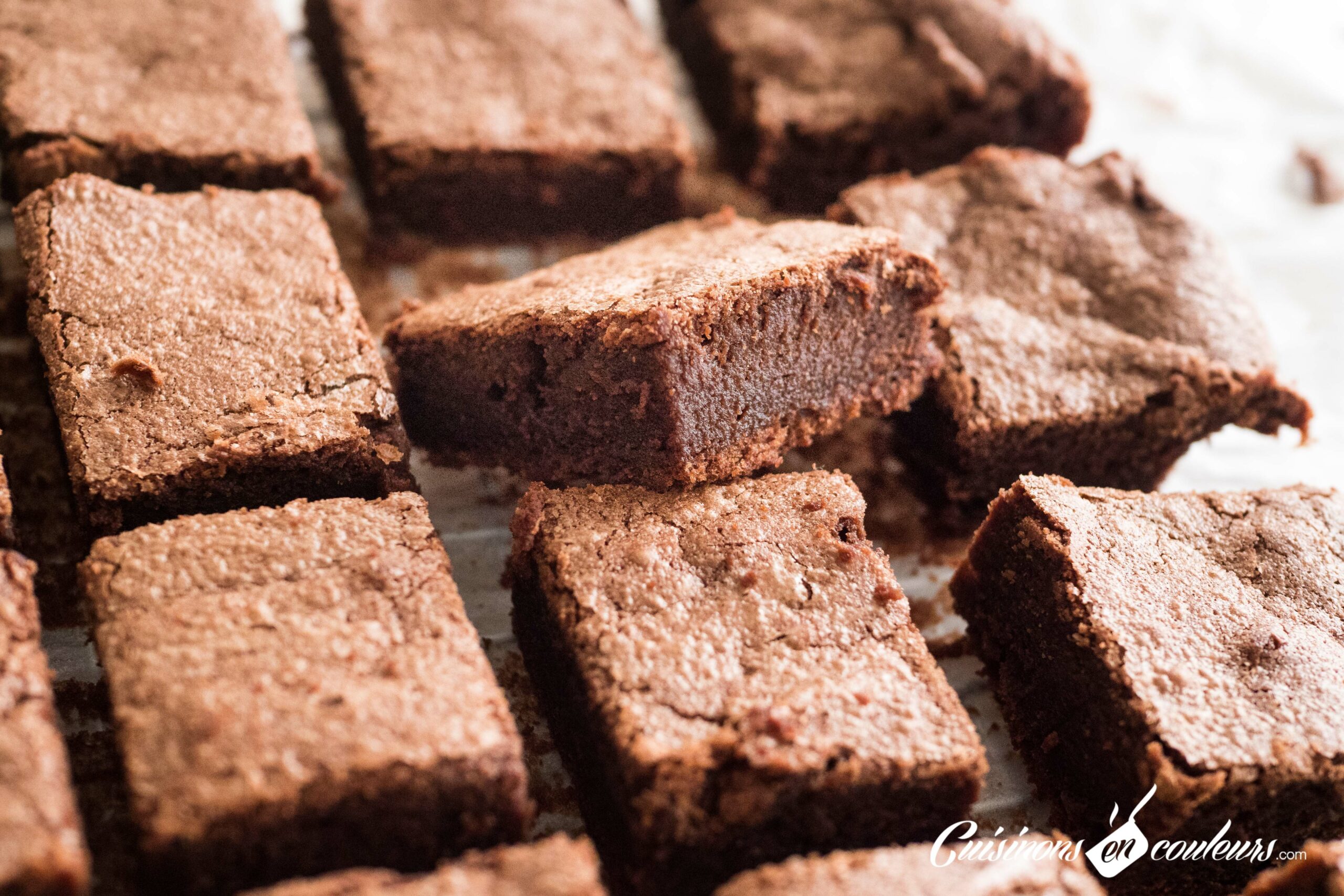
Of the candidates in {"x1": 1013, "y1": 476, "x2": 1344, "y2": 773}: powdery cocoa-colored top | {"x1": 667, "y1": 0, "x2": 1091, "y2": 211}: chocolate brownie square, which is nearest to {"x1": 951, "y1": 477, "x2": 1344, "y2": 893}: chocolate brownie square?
{"x1": 1013, "y1": 476, "x2": 1344, "y2": 773}: powdery cocoa-colored top

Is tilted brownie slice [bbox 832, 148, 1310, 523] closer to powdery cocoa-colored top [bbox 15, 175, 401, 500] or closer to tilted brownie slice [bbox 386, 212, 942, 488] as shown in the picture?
tilted brownie slice [bbox 386, 212, 942, 488]

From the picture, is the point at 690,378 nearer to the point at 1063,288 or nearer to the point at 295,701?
the point at 295,701

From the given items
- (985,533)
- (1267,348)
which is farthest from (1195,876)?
(1267,348)

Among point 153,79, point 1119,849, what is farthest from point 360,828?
point 153,79

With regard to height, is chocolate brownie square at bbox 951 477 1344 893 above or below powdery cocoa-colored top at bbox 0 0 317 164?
below

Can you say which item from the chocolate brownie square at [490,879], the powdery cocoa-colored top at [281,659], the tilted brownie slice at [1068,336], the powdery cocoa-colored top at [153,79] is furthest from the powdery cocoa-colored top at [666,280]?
the chocolate brownie square at [490,879]

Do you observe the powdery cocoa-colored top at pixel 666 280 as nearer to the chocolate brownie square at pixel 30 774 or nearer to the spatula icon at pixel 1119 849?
the chocolate brownie square at pixel 30 774
